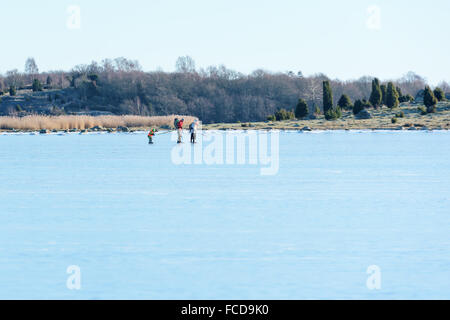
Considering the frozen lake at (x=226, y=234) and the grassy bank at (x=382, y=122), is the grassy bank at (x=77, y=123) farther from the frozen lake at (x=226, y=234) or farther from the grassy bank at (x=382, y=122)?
the frozen lake at (x=226, y=234)

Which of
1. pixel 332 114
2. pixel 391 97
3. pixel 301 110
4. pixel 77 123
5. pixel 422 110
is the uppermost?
pixel 391 97

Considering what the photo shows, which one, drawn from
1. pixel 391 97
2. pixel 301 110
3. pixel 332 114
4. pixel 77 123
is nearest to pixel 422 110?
pixel 391 97

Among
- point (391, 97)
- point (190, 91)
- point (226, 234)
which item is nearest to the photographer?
point (226, 234)

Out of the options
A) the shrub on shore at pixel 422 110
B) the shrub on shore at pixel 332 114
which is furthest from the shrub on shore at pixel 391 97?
the shrub on shore at pixel 332 114

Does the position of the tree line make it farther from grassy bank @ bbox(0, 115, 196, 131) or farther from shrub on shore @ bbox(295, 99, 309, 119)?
grassy bank @ bbox(0, 115, 196, 131)

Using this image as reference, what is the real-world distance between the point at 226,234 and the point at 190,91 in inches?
3703

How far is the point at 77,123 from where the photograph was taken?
53.2 metres

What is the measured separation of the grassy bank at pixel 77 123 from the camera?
51.6 m

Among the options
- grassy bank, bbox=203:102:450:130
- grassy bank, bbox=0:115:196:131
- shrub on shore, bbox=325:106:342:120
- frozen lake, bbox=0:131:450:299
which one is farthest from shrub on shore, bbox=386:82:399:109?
frozen lake, bbox=0:131:450:299

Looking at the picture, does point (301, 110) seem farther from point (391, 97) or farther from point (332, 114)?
point (391, 97)

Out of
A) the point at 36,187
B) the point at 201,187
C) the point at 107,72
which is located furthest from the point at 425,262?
the point at 107,72

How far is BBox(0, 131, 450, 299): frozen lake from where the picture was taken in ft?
24.0
